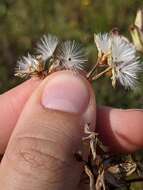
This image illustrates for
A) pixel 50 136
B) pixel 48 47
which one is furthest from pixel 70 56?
pixel 50 136

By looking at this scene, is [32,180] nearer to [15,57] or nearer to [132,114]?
[132,114]

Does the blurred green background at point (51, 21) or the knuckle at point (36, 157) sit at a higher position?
the blurred green background at point (51, 21)

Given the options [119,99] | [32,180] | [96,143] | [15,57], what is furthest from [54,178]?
[15,57]

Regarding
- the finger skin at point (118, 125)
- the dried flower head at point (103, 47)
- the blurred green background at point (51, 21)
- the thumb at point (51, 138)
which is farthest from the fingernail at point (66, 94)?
the blurred green background at point (51, 21)

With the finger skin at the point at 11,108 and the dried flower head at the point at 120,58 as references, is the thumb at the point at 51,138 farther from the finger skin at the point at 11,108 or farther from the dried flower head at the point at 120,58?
the finger skin at the point at 11,108

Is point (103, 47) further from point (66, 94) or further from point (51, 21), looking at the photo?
point (51, 21)

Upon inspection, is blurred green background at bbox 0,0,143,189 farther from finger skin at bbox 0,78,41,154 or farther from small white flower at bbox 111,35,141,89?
small white flower at bbox 111,35,141,89
